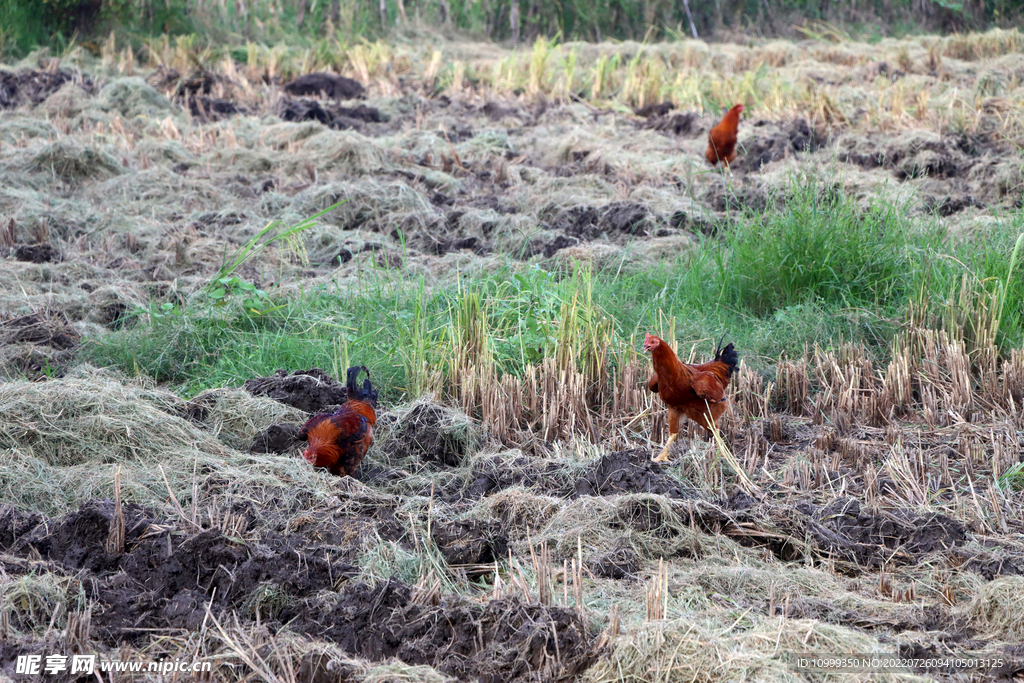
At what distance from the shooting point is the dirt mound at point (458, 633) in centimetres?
241

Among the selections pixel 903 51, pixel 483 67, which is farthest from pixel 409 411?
pixel 903 51

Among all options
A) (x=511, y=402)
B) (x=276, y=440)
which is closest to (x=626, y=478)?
(x=511, y=402)

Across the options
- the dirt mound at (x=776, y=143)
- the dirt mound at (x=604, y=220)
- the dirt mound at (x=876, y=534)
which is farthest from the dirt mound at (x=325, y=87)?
the dirt mound at (x=876, y=534)

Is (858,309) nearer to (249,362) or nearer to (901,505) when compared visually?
(901,505)

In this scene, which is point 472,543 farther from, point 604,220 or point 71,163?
point 71,163

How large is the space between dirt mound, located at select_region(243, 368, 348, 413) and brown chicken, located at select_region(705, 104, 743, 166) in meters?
5.39

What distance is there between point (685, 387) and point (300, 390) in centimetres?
202

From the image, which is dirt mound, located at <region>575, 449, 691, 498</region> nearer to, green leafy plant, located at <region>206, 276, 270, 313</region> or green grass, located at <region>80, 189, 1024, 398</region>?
green grass, located at <region>80, 189, 1024, 398</region>

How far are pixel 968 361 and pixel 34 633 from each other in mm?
4376

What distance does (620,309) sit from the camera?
5.53m

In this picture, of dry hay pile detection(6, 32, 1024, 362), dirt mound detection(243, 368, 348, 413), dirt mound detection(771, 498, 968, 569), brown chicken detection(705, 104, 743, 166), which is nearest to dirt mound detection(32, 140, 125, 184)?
dry hay pile detection(6, 32, 1024, 362)

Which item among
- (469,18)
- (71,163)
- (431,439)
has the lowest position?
(431,439)

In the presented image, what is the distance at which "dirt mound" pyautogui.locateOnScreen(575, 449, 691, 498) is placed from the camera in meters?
3.52

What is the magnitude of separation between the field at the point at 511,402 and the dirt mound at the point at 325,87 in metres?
2.63
